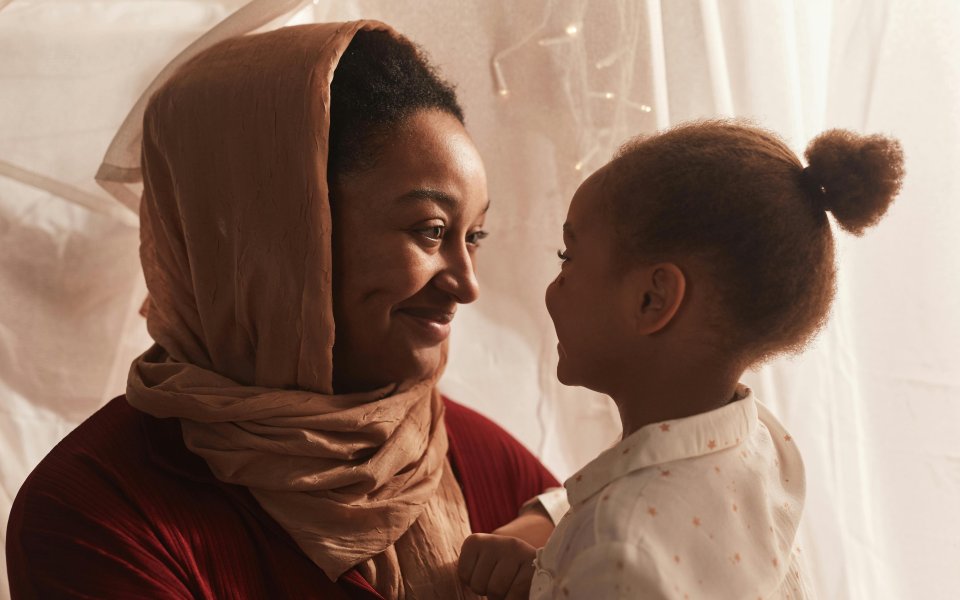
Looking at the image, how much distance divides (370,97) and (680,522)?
0.71 metres

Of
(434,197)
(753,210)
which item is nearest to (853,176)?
(753,210)

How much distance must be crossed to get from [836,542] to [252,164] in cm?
108

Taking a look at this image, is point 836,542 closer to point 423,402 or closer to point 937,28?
point 423,402

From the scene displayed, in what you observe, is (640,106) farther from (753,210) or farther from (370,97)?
(753,210)

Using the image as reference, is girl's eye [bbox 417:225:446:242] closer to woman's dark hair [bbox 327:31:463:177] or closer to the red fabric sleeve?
woman's dark hair [bbox 327:31:463:177]

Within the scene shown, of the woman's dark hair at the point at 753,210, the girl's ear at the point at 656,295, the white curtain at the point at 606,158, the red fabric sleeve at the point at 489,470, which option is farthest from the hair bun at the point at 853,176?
the red fabric sleeve at the point at 489,470

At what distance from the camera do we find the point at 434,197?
1.35m

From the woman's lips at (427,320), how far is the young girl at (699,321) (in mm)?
286

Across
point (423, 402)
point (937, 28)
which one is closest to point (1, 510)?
point (423, 402)

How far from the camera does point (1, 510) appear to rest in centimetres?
168

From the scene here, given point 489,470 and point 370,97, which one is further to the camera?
point 489,470

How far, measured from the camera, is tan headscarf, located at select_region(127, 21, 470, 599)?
1.31m

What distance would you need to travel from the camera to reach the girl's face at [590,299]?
1131 mm

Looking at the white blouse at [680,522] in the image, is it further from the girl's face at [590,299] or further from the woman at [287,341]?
the woman at [287,341]
